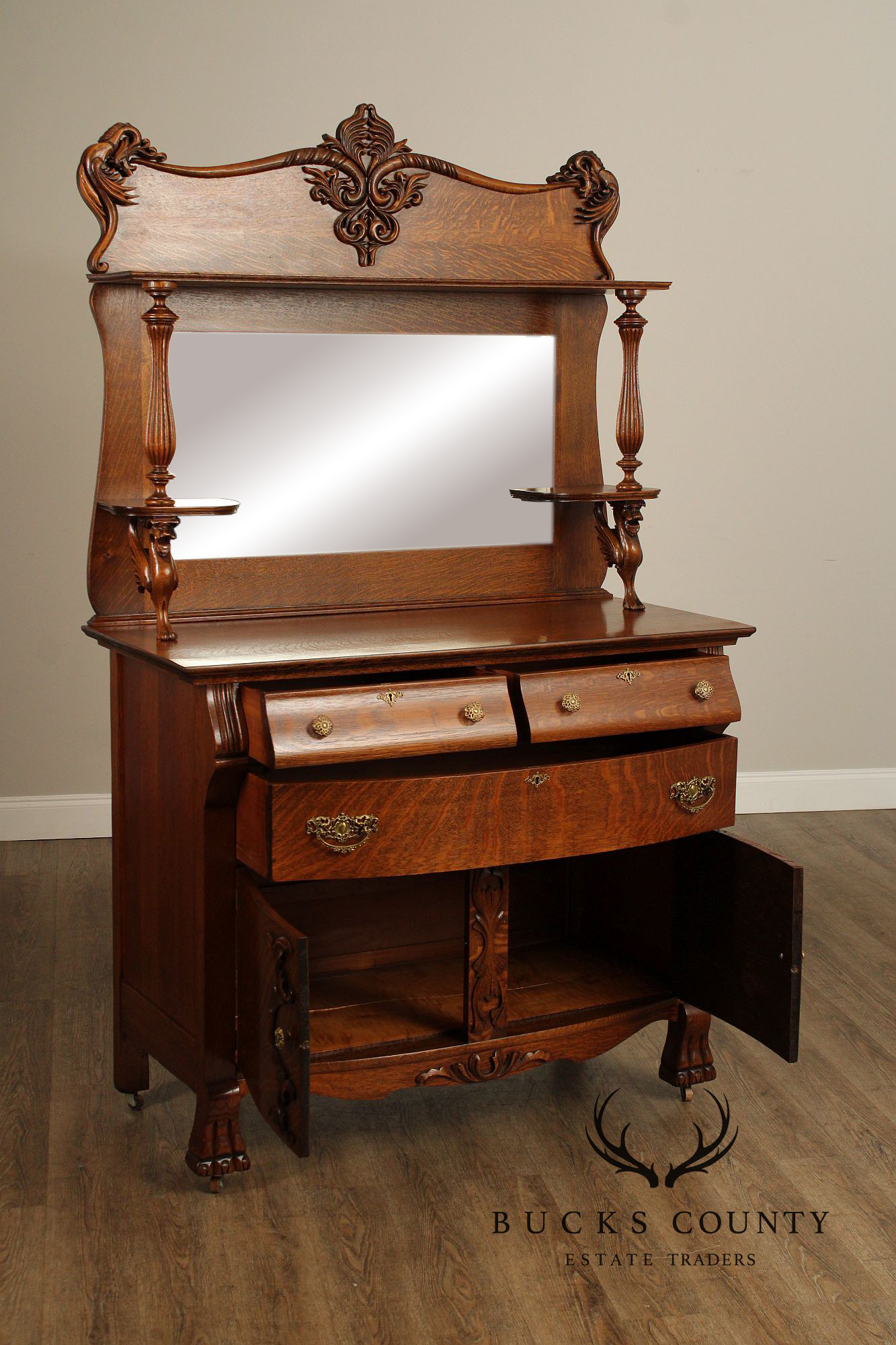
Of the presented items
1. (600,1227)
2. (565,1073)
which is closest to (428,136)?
(565,1073)

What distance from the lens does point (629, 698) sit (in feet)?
7.38

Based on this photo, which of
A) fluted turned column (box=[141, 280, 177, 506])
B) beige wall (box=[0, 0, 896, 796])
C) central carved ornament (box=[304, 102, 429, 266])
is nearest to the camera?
fluted turned column (box=[141, 280, 177, 506])

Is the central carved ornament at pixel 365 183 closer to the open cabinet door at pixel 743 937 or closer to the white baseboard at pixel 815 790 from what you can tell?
the open cabinet door at pixel 743 937

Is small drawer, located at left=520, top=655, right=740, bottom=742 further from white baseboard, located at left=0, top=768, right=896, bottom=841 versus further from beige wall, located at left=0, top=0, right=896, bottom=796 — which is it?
white baseboard, located at left=0, top=768, right=896, bottom=841

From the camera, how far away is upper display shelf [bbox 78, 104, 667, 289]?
231 centimetres

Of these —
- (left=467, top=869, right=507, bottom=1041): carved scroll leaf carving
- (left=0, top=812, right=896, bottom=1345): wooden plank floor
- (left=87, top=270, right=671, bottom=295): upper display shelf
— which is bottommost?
(left=0, top=812, right=896, bottom=1345): wooden plank floor

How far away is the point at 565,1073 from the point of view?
2588mm

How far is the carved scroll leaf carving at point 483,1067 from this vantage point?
2244 mm

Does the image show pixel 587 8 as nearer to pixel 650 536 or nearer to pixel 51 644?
pixel 650 536

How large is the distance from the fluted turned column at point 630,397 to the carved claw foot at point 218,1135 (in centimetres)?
126

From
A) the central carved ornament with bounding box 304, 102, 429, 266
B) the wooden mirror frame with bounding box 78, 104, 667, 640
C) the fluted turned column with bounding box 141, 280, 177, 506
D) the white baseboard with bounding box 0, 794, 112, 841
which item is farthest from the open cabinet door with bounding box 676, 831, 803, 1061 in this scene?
the white baseboard with bounding box 0, 794, 112, 841

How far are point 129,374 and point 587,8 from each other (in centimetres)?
225

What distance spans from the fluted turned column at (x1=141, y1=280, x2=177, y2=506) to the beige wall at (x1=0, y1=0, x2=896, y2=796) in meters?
1.71

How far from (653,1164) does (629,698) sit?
2.49 ft
